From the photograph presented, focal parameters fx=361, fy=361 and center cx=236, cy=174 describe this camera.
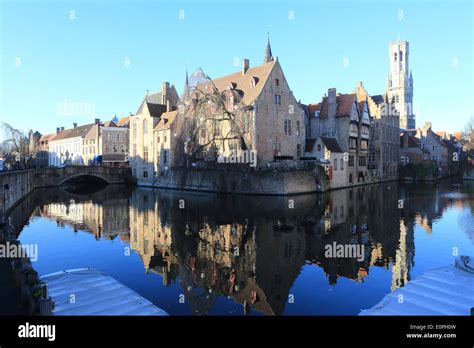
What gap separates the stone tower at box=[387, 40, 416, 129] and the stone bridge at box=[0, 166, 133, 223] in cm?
10802

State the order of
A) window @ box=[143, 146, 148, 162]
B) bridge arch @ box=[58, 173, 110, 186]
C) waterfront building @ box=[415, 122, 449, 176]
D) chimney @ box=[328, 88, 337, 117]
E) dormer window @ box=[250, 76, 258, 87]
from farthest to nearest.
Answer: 1. waterfront building @ box=[415, 122, 449, 176]
2. window @ box=[143, 146, 148, 162]
3. bridge arch @ box=[58, 173, 110, 186]
4. chimney @ box=[328, 88, 337, 117]
5. dormer window @ box=[250, 76, 258, 87]

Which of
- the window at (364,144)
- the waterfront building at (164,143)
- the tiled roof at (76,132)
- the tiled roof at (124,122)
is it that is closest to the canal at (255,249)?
the waterfront building at (164,143)

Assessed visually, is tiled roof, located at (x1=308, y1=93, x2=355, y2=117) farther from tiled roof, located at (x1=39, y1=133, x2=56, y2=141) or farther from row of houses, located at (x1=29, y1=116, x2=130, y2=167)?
tiled roof, located at (x1=39, y1=133, x2=56, y2=141)

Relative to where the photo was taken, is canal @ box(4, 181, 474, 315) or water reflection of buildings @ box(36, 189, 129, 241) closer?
canal @ box(4, 181, 474, 315)

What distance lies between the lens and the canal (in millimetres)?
11711

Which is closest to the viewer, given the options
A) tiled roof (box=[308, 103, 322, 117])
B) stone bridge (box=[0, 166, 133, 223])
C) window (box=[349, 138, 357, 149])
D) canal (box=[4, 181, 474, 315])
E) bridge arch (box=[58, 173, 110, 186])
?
canal (box=[4, 181, 474, 315])

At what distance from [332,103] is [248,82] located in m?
14.7

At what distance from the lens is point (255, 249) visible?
1750cm

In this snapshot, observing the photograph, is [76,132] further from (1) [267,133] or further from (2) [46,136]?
(1) [267,133]

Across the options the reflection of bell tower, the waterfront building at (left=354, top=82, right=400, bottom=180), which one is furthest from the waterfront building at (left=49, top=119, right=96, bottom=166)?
the reflection of bell tower

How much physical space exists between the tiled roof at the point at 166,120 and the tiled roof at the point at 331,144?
952 inches

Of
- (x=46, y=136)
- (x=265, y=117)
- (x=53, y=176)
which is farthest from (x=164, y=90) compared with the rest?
(x=46, y=136)
